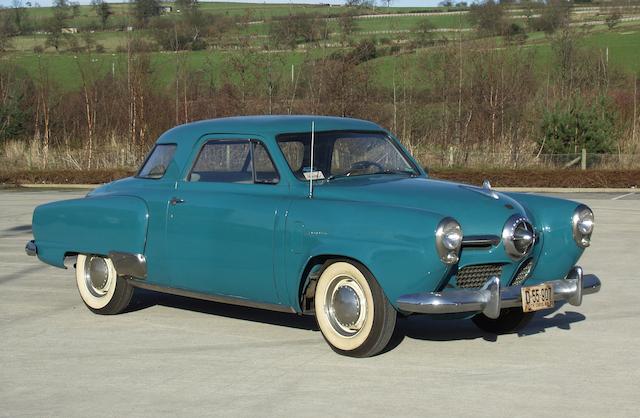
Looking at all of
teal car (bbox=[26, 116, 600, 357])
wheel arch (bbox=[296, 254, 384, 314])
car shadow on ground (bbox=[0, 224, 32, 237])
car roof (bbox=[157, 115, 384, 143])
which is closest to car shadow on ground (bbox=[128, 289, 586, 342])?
teal car (bbox=[26, 116, 600, 357])

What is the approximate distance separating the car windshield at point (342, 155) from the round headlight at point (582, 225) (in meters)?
1.41

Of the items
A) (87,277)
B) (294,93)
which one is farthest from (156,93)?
(87,277)

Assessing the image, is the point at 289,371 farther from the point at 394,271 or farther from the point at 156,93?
the point at 156,93

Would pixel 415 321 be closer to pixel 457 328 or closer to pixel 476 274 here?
pixel 457 328

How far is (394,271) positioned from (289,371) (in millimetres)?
989

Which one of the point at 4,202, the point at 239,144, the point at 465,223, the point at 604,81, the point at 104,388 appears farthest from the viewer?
the point at 604,81

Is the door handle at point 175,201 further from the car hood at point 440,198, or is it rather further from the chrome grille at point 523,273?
the chrome grille at point 523,273

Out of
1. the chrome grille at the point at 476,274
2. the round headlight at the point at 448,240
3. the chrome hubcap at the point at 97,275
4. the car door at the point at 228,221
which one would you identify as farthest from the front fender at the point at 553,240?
the chrome hubcap at the point at 97,275

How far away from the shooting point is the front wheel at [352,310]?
7270 millimetres

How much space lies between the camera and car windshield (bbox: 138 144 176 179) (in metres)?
9.09

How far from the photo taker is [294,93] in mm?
35906

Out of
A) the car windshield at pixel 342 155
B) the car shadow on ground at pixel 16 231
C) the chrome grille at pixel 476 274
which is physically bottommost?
the car shadow on ground at pixel 16 231

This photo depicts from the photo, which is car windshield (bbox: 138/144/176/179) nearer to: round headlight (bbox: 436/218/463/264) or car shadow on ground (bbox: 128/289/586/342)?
car shadow on ground (bbox: 128/289/586/342)

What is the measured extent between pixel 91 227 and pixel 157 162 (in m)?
0.82
